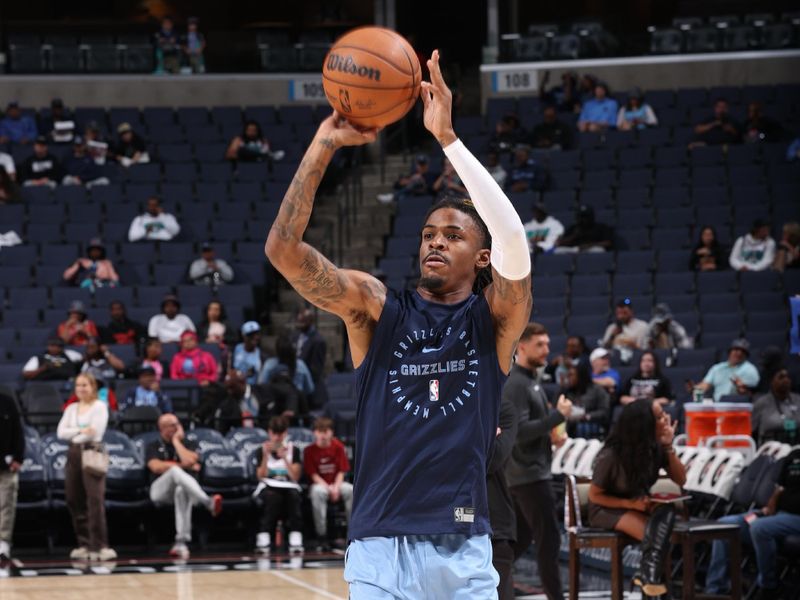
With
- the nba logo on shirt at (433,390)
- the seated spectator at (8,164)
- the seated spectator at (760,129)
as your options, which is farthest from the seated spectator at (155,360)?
the nba logo on shirt at (433,390)

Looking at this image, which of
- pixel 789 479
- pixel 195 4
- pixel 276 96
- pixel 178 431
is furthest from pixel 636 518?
pixel 195 4

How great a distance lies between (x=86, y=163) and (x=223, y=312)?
427cm

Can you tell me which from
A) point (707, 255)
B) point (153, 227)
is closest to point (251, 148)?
point (153, 227)

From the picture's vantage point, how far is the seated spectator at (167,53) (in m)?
21.9

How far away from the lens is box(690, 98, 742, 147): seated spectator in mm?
18172

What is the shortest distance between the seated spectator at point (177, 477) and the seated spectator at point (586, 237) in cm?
564

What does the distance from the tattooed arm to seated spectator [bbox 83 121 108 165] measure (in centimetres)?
1548

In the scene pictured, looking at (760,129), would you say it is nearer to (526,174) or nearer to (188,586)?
(526,174)

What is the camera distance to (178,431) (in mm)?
12414

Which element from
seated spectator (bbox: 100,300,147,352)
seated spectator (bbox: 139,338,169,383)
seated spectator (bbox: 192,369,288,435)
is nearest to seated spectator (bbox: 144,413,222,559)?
seated spectator (bbox: 192,369,288,435)

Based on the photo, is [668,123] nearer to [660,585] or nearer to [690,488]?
[690,488]

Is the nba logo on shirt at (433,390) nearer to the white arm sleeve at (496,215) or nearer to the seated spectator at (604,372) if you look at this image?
the white arm sleeve at (496,215)

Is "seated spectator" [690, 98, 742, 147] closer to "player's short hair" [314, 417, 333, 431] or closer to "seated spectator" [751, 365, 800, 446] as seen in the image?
"seated spectator" [751, 365, 800, 446]

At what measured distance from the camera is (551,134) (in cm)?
1875
